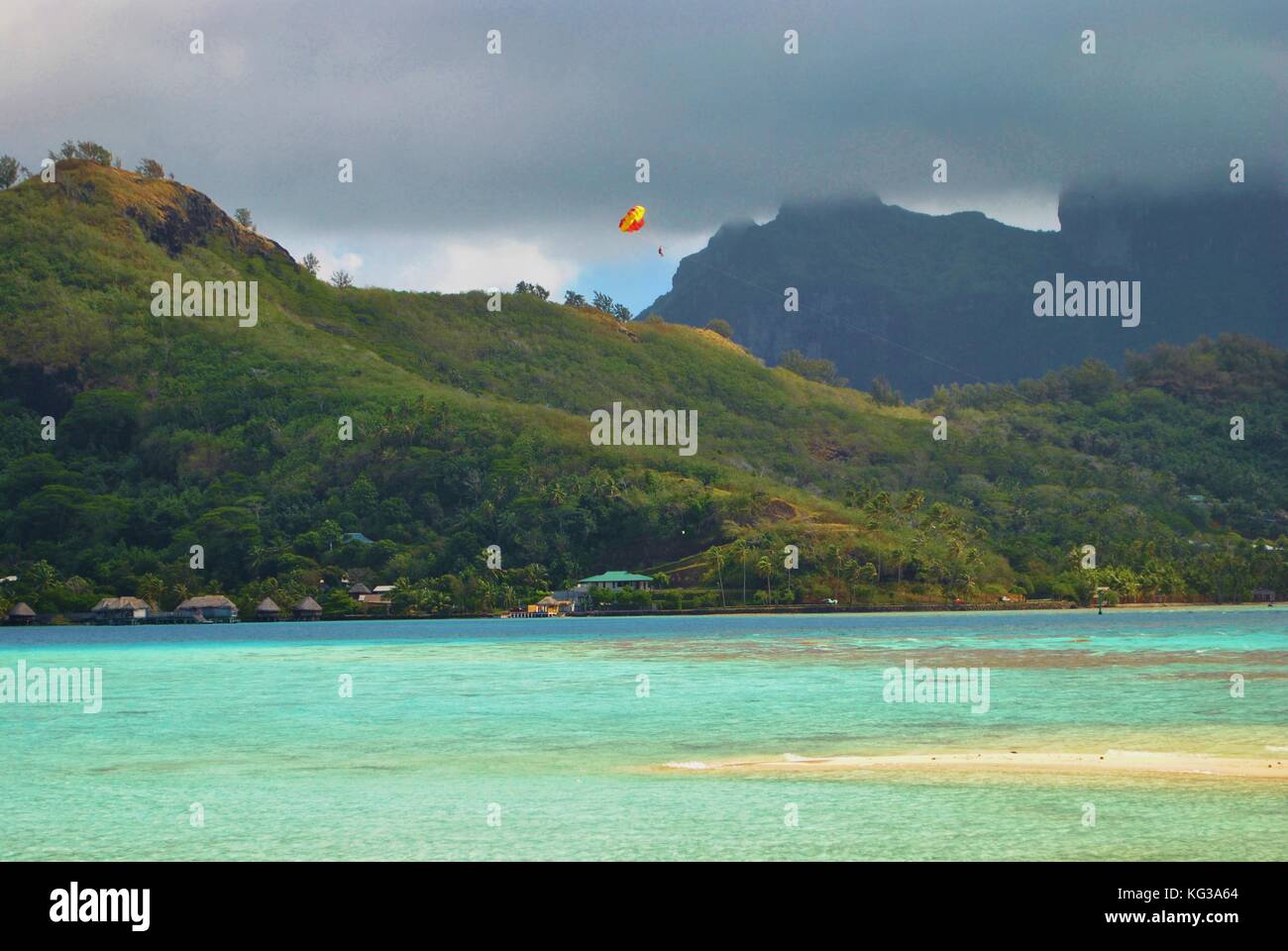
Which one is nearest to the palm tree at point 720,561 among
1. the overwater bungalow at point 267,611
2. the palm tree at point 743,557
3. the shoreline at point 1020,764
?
the palm tree at point 743,557

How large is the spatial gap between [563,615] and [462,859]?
132 m

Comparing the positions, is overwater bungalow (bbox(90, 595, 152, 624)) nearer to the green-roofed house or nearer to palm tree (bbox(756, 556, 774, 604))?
the green-roofed house

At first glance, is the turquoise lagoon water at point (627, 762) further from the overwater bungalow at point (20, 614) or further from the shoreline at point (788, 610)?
the overwater bungalow at point (20, 614)

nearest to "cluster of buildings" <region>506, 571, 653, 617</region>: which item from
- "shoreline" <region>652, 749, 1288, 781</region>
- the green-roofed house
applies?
the green-roofed house

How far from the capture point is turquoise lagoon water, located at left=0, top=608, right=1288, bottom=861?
19047 mm

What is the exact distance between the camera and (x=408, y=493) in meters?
175

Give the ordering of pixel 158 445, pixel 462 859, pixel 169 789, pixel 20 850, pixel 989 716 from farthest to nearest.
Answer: pixel 158 445, pixel 989 716, pixel 169 789, pixel 20 850, pixel 462 859

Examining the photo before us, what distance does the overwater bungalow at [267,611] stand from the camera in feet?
484

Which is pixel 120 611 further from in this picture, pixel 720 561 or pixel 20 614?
pixel 720 561

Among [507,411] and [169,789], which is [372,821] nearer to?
[169,789]

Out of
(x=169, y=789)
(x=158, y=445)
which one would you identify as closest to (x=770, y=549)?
(x=158, y=445)

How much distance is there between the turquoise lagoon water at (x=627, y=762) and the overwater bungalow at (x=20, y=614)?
89.9 metres

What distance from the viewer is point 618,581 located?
6019 inches

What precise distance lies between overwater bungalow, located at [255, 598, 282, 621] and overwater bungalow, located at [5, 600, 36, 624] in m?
22.1
